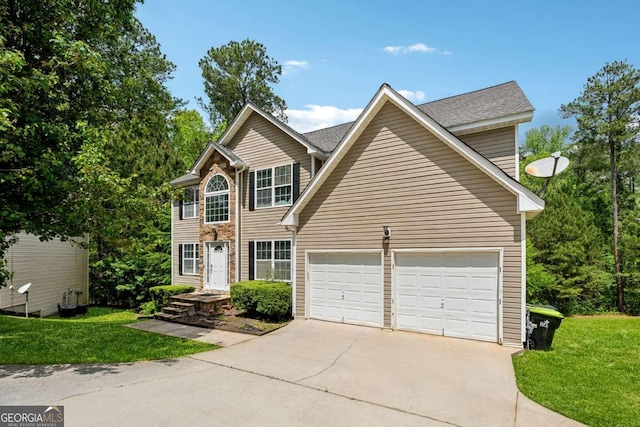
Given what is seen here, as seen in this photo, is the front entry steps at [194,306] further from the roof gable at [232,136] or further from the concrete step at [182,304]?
the roof gable at [232,136]

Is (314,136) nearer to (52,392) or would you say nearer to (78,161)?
(78,161)

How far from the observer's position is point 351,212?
10.4 m

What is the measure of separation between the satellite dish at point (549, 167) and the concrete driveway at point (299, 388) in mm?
4593

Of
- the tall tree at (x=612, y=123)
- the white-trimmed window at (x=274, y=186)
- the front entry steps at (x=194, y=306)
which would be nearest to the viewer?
the front entry steps at (x=194, y=306)

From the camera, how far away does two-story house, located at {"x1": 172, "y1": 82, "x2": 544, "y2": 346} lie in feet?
27.0

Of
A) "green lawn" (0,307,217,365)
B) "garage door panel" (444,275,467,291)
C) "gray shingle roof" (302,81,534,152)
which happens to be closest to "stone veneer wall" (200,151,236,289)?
"gray shingle roof" (302,81,534,152)

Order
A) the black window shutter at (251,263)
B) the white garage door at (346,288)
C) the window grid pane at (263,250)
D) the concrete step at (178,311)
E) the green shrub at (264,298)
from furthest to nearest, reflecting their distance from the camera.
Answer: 1. the black window shutter at (251,263)
2. the window grid pane at (263,250)
3. the concrete step at (178,311)
4. the green shrub at (264,298)
5. the white garage door at (346,288)

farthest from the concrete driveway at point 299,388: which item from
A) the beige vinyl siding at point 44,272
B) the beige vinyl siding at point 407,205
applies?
the beige vinyl siding at point 44,272

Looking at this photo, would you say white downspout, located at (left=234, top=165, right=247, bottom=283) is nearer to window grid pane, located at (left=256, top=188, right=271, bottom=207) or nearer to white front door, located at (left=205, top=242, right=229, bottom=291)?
white front door, located at (left=205, top=242, right=229, bottom=291)

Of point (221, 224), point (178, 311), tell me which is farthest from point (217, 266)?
point (178, 311)

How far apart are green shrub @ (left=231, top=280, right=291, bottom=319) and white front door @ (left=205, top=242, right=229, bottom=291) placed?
9.67 feet

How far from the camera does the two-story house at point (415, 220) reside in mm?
8234

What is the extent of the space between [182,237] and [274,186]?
647 cm

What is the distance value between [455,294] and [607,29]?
13.8 m
